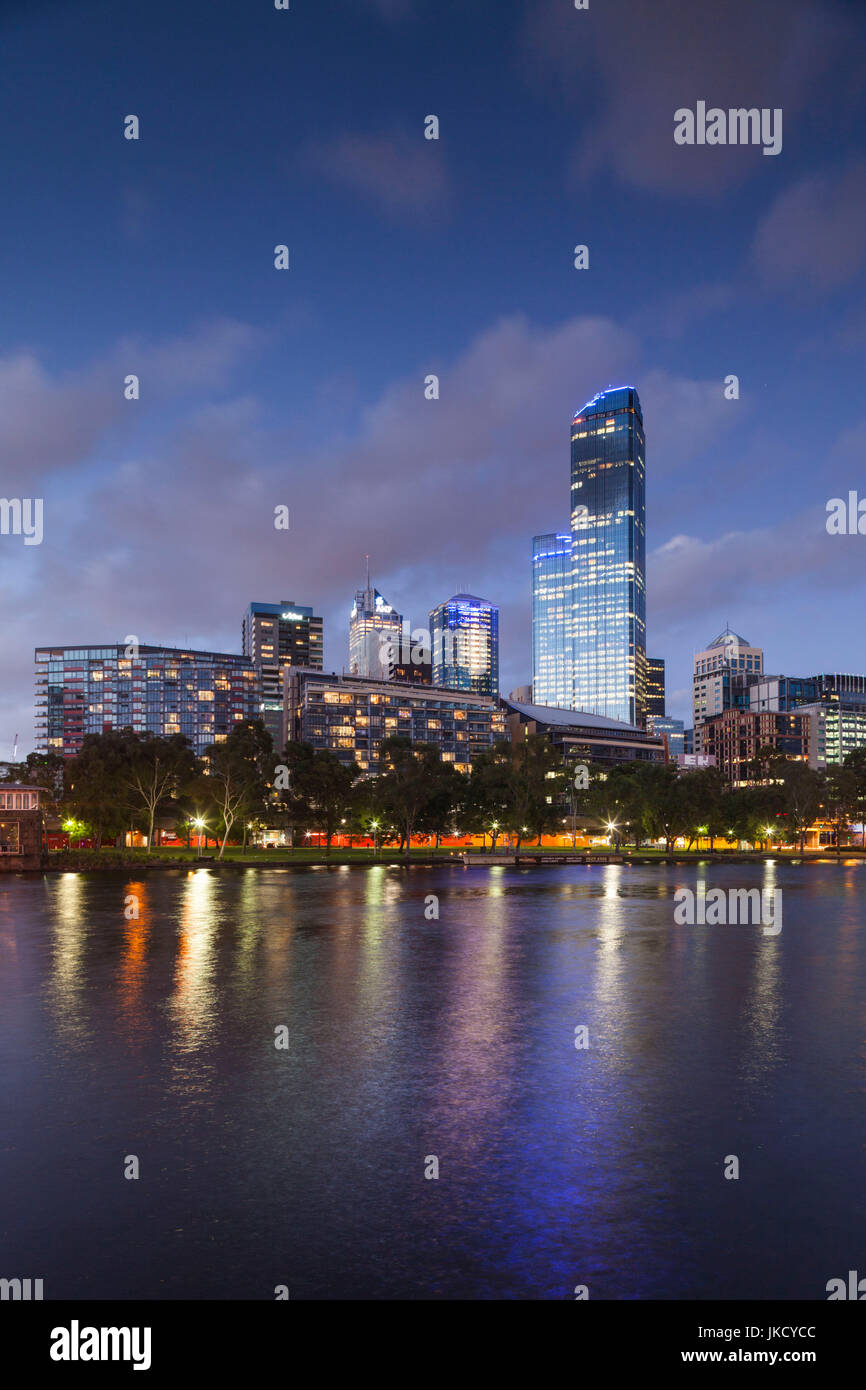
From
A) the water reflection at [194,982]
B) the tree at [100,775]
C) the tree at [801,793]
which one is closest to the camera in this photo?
the water reflection at [194,982]

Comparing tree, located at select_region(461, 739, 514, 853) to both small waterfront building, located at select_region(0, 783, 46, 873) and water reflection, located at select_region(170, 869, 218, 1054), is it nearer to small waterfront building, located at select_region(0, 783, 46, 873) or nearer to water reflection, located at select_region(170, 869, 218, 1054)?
small waterfront building, located at select_region(0, 783, 46, 873)

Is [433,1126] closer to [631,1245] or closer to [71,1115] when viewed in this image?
[631,1245]

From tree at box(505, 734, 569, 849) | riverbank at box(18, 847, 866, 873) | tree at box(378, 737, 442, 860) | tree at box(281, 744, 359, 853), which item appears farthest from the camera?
tree at box(505, 734, 569, 849)

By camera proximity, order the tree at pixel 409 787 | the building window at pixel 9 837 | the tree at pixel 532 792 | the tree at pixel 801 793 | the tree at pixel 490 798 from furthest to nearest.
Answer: the tree at pixel 801 793 < the tree at pixel 490 798 < the tree at pixel 532 792 < the tree at pixel 409 787 < the building window at pixel 9 837

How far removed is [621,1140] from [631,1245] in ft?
11.4

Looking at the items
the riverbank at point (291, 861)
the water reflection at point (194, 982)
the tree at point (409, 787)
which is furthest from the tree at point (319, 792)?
the water reflection at point (194, 982)

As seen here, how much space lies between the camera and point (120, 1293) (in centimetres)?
927

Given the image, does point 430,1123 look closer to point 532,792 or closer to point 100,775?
point 100,775

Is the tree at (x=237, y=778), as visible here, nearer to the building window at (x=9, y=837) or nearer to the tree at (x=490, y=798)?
the building window at (x=9, y=837)

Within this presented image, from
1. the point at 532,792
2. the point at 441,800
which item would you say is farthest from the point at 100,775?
the point at 532,792

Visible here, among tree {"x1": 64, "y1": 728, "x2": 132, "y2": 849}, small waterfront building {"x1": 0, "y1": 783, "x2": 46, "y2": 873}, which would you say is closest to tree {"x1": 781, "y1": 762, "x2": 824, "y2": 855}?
tree {"x1": 64, "y1": 728, "x2": 132, "y2": 849}

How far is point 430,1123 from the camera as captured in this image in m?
14.2

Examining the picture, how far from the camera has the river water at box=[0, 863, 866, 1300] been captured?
984cm

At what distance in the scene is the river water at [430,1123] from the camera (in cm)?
984
